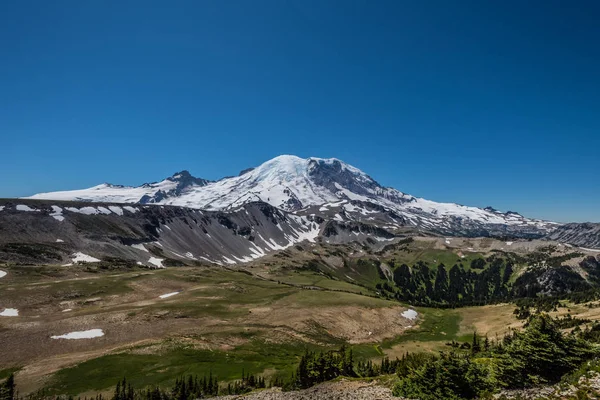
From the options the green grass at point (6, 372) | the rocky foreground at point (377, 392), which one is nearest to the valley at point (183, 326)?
the green grass at point (6, 372)

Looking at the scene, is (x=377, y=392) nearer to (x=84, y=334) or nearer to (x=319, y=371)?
(x=319, y=371)

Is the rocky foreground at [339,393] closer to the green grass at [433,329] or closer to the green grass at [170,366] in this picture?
the green grass at [170,366]

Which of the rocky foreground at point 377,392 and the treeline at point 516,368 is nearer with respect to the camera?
the rocky foreground at point 377,392

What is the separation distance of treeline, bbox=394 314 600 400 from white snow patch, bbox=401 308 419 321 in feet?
383

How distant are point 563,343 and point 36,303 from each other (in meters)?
137

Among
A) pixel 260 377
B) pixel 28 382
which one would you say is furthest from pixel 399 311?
pixel 28 382

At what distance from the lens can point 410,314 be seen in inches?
6004

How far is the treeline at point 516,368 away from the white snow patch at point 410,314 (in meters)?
117

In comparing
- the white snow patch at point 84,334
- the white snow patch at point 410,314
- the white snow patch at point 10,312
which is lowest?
the white snow patch at point 410,314

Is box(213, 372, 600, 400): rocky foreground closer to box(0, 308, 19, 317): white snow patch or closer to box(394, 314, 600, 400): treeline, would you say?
box(394, 314, 600, 400): treeline

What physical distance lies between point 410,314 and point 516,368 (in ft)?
410

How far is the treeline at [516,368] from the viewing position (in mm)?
34344

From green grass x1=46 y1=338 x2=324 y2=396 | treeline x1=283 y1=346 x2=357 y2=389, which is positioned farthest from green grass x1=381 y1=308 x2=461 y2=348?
treeline x1=283 y1=346 x2=357 y2=389

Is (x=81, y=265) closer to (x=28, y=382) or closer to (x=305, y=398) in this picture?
(x=28, y=382)
